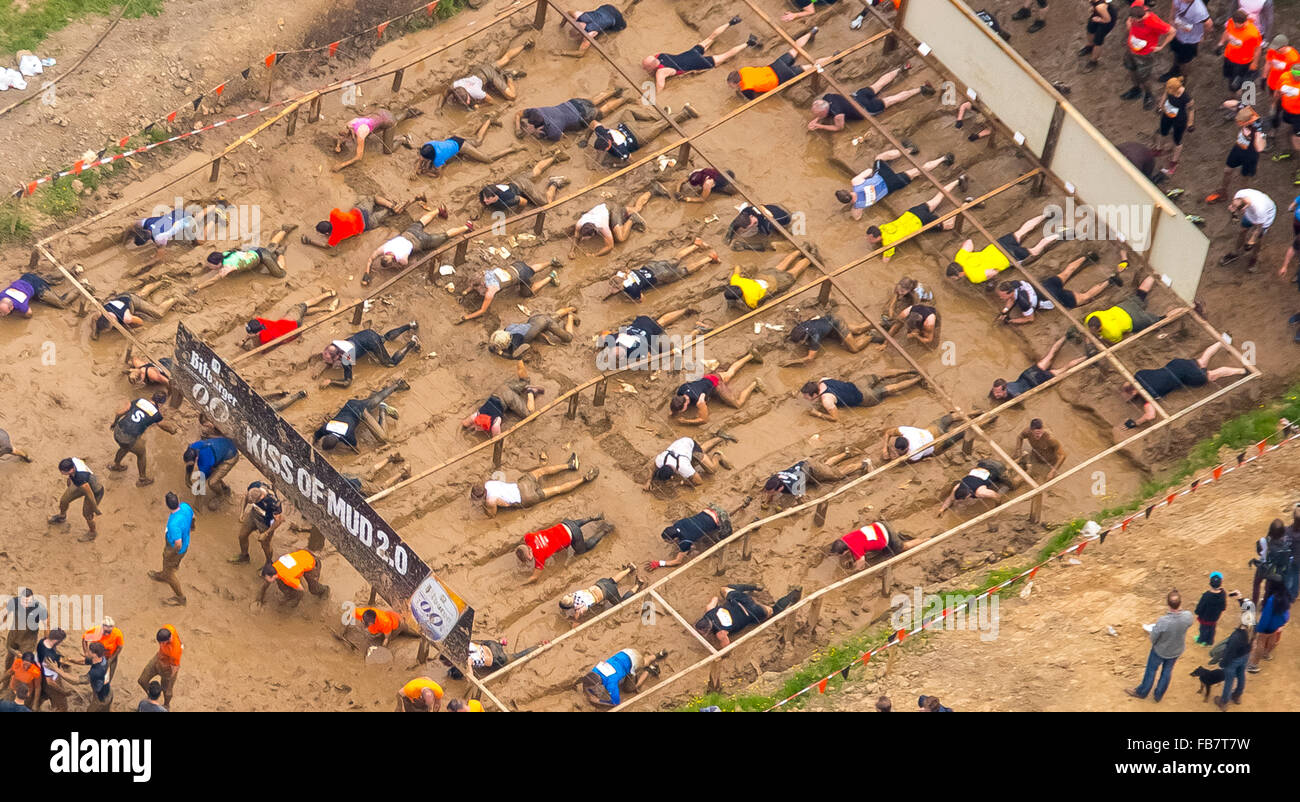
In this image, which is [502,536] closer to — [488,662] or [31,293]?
[488,662]

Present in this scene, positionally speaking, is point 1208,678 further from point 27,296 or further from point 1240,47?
point 27,296

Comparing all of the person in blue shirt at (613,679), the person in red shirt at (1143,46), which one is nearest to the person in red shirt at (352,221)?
the person in blue shirt at (613,679)

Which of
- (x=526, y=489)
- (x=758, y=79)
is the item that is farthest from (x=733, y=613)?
(x=758, y=79)

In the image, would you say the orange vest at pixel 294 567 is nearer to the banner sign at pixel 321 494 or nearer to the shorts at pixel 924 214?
the banner sign at pixel 321 494

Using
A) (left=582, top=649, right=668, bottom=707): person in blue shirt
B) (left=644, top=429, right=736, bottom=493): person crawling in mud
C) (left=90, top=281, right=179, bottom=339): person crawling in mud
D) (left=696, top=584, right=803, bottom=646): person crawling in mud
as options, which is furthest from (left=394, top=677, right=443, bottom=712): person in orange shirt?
(left=90, top=281, right=179, bottom=339): person crawling in mud
